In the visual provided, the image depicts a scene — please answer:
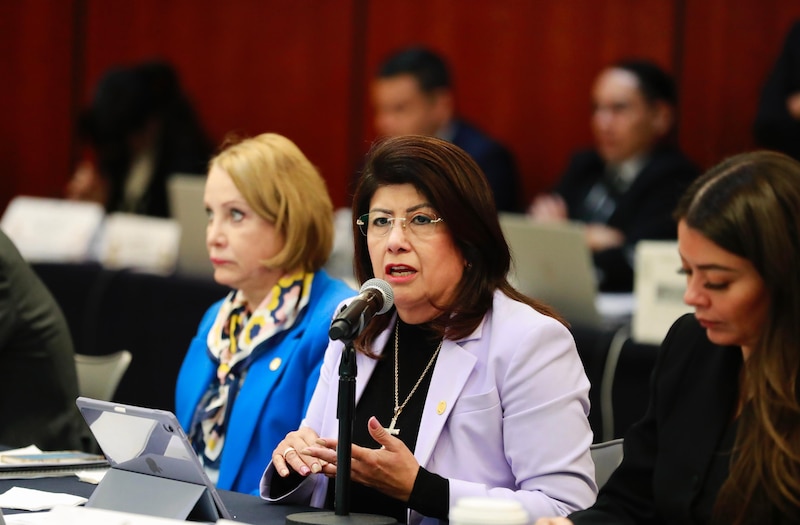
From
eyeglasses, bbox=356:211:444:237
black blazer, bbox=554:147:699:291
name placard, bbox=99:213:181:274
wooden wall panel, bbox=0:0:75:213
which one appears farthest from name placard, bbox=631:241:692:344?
wooden wall panel, bbox=0:0:75:213

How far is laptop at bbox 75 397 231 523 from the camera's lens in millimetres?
2246

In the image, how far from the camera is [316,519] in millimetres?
2234

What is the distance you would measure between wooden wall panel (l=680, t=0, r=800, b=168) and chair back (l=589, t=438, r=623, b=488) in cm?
365

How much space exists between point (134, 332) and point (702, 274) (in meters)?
3.87

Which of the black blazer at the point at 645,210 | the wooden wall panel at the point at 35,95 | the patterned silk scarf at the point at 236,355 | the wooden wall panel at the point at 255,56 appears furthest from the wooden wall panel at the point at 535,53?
the patterned silk scarf at the point at 236,355

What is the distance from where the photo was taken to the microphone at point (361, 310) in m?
2.14

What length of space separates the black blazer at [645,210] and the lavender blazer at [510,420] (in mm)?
2578

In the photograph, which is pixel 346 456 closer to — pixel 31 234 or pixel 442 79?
pixel 442 79

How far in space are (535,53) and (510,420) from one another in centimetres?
433

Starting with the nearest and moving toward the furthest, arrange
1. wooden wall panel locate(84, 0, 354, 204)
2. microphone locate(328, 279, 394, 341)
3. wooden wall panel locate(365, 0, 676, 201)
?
1. microphone locate(328, 279, 394, 341)
2. wooden wall panel locate(365, 0, 676, 201)
3. wooden wall panel locate(84, 0, 354, 204)

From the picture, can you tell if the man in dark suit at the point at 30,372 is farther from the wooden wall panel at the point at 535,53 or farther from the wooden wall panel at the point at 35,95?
the wooden wall panel at the point at 35,95

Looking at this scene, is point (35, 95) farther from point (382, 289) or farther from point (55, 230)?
point (382, 289)

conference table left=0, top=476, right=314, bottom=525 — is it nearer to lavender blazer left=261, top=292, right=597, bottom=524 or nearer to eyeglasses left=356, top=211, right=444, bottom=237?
lavender blazer left=261, top=292, right=597, bottom=524

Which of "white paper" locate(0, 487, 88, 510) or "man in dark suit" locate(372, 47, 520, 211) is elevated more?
"man in dark suit" locate(372, 47, 520, 211)
